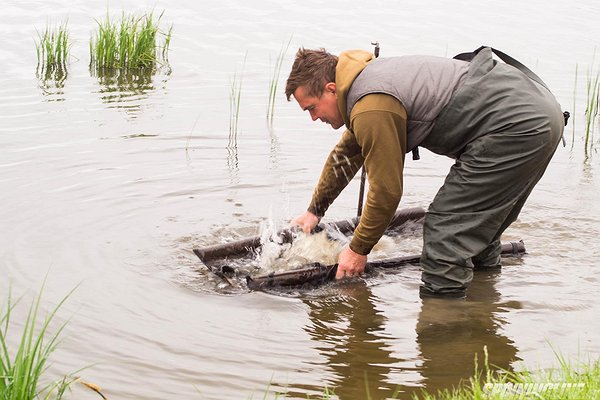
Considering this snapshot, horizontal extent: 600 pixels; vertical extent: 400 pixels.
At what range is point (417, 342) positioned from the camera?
536 centimetres

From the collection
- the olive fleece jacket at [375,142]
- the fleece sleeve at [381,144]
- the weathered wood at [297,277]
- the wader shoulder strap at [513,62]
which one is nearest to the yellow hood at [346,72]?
the olive fleece jacket at [375,142]

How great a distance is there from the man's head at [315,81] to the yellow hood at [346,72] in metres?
0.05

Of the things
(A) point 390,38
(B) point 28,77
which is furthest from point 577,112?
(B) point 28,77

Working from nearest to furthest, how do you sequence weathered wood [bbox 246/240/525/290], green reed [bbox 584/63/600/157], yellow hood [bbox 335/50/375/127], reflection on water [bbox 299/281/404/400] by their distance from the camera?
reflection on water [bbox 299/281/404/400], yellow hood [bbox 335/50/375/127], weathered wood [bbox 246/240/525/290], green reed [bbox 584/63/600/157]

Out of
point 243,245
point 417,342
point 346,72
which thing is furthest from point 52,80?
point 417,342

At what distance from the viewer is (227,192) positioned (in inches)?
323

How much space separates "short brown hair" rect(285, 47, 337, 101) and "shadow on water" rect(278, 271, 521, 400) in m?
1.47

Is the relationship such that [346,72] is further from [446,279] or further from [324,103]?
[446,279]

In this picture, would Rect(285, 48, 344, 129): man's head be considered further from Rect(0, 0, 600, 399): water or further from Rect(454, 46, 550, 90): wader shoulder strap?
Rect(0, 0, 600, 399): water

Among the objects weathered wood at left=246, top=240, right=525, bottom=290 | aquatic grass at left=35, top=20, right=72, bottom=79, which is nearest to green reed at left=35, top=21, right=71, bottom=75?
aquatic grass at left=35, top=20, right=72, bottom=79

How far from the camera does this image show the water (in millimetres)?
5043

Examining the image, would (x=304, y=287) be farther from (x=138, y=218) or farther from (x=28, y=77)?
(x=28, y=77)

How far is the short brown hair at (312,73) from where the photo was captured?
5.30m

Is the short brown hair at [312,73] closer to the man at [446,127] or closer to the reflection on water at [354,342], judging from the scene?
the man at [446,127]
